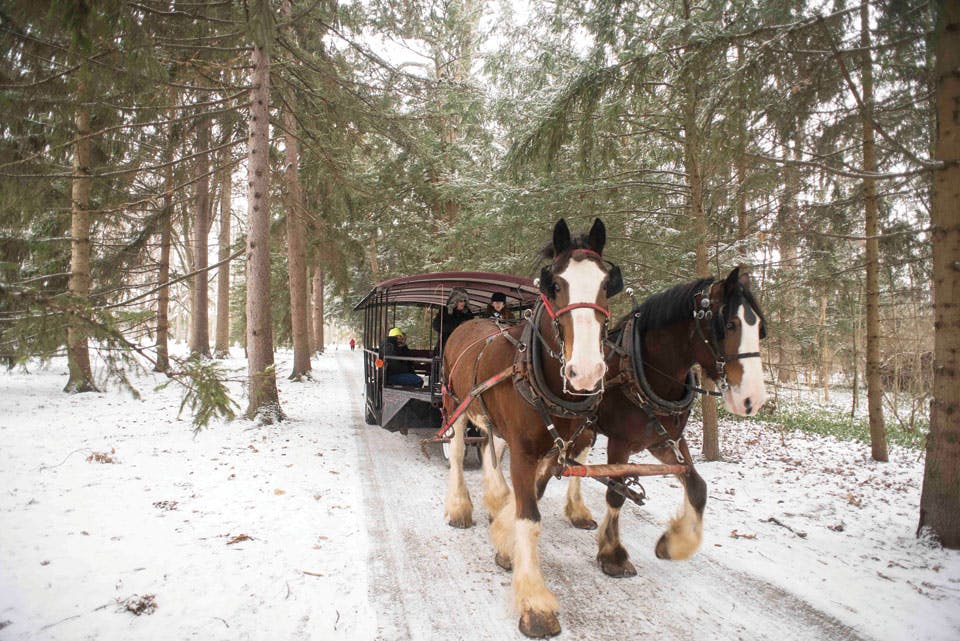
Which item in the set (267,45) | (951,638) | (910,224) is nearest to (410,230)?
(267,45)

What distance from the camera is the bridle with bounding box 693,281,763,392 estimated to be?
2.84m

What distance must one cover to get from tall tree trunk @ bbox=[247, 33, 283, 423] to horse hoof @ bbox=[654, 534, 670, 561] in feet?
20.0

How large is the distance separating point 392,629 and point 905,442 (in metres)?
10.1

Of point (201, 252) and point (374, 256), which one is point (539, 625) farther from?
point (374, 256)

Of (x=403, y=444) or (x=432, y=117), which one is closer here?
(x=403, y=444)

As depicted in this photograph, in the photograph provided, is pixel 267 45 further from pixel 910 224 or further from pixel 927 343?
pixel 927 343

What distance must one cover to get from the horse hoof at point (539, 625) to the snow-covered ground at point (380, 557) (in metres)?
0.08

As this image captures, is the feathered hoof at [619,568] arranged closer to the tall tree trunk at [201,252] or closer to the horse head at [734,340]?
the horse head at [734,340]

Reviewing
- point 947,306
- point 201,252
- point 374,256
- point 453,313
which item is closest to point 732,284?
point 947,306

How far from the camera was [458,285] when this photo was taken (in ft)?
19.1

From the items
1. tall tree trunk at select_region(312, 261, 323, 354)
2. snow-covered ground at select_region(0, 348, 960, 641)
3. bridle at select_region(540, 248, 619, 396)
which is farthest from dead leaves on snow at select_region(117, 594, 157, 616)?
tall tree trunk at select_region(312, 261, 323, 354)

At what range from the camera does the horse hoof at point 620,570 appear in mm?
3174

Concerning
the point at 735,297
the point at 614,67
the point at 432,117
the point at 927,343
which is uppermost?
the point at 432,117

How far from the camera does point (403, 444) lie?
23.0 feet
